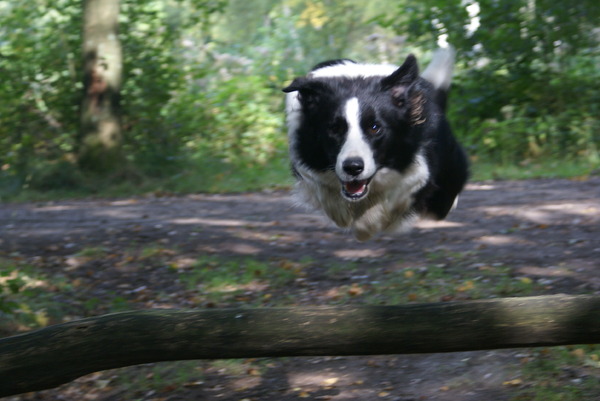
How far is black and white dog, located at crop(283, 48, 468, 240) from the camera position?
516cm

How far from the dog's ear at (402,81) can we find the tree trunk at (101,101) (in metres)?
7.04

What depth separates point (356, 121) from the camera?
16.7 feet

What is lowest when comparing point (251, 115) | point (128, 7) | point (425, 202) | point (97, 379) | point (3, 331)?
point (97, 379)

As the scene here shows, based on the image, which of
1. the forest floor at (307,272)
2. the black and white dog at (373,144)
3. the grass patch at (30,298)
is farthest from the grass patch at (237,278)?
the black and white dog at (373,144)

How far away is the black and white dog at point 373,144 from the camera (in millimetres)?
5160

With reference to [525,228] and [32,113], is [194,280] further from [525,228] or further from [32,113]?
[32,113]

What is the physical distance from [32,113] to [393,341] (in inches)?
389

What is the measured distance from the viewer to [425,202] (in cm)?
593

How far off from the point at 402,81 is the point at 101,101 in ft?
23.7

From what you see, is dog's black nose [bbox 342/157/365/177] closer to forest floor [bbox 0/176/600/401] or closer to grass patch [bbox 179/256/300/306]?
forest floor [bbox 0/176/600/401]

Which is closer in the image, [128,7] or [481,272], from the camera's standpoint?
[481,272]

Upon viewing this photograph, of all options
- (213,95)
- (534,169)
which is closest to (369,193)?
(534,169)

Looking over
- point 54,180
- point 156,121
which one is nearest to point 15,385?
point 54,180

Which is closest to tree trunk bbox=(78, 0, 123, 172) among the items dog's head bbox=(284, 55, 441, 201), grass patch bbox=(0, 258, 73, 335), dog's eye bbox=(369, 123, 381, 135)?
grass patch bbox=(0, 258, 73, 335)
